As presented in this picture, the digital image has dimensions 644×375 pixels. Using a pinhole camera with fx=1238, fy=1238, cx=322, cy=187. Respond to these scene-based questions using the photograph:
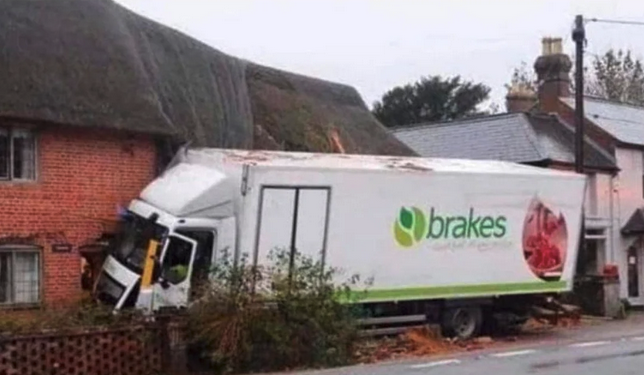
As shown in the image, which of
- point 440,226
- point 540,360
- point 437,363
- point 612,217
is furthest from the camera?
point 612,217

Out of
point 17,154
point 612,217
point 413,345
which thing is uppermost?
point 17,154

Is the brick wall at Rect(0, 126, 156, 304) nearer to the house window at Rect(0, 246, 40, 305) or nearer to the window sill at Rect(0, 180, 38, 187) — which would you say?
the window sill at Rect(0, 180, 38, 187)

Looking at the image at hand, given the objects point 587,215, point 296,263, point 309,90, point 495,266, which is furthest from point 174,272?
point 587,215

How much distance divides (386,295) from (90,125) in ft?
22.0

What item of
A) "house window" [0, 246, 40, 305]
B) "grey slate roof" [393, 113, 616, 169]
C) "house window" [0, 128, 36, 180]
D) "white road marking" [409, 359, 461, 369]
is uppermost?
"grey slate roof" [393, 113, 616, 169]

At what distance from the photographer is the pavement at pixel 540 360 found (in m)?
18.2

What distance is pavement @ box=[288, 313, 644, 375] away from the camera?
59.6 feet

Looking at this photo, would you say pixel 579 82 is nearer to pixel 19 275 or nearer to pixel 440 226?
pixel 440 226

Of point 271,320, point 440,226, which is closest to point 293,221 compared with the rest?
point 271,320

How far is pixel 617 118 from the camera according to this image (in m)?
42.7

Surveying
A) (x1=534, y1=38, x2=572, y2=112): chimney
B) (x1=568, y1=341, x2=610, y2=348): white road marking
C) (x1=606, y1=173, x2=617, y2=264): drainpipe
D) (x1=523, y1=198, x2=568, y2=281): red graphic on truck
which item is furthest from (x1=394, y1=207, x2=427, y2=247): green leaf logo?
(x1=534, y1=38, x2=572, y2=112): chimney

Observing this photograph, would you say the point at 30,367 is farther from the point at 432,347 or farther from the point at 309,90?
the point at 309,90

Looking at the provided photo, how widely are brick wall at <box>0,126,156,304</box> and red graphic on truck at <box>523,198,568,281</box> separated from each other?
873 cm

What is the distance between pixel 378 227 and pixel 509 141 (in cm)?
1604
